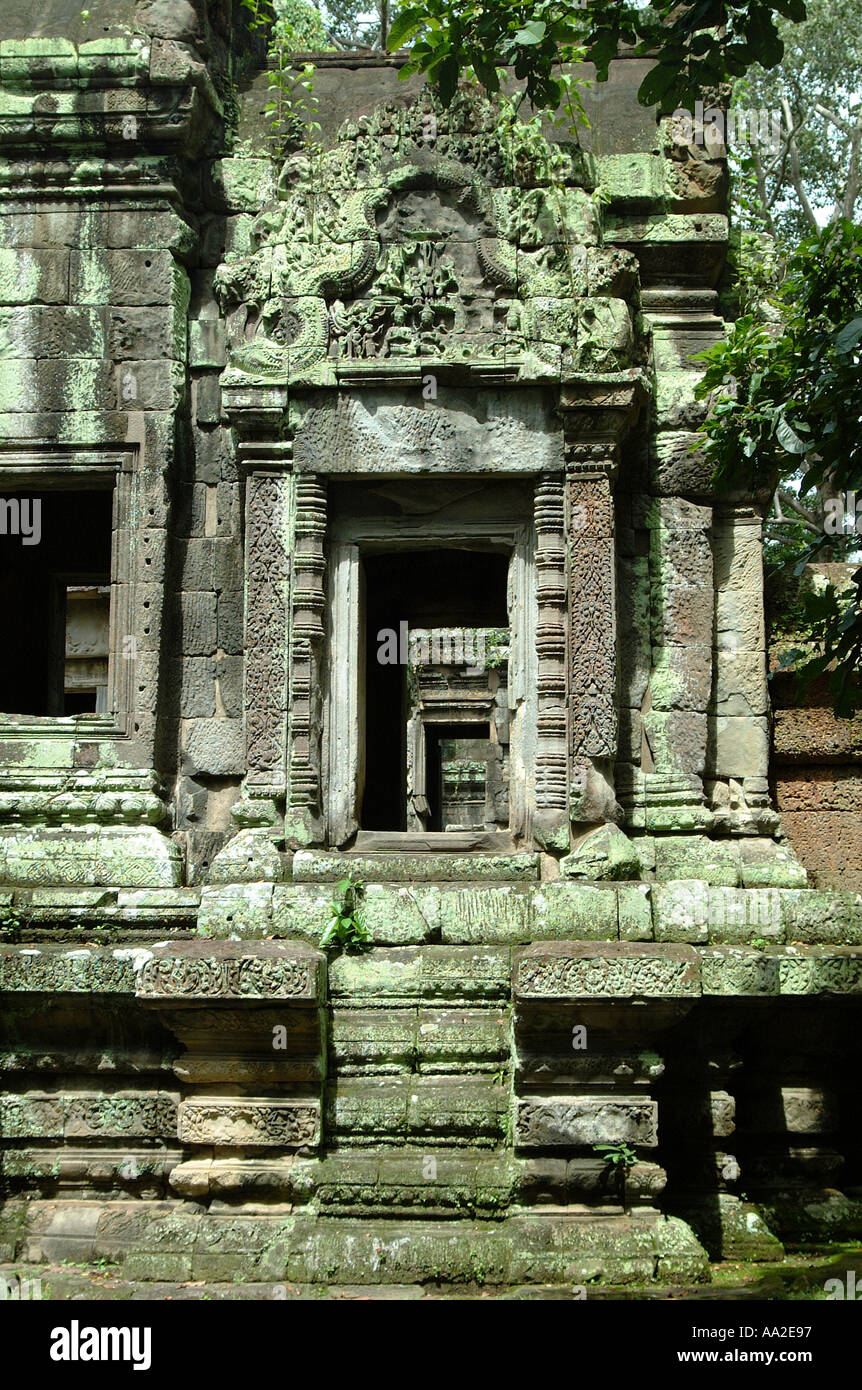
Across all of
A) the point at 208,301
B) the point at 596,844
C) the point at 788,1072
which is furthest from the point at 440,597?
the point at 788,1072

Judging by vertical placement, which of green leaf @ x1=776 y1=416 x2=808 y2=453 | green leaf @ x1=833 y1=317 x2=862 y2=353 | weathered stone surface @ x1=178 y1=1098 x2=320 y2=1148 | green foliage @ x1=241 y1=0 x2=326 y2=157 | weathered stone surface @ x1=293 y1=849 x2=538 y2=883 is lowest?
weathered stone surface @ x1=178 y1=1098 x2=320 y2=1148

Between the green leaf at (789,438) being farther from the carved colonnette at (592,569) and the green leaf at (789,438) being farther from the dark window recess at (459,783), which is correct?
the dark window recess at (459,783)

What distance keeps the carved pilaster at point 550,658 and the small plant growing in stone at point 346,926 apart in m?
1.09

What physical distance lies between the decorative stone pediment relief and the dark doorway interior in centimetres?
402

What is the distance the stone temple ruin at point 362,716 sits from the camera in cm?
624

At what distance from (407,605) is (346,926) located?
18.7 ft

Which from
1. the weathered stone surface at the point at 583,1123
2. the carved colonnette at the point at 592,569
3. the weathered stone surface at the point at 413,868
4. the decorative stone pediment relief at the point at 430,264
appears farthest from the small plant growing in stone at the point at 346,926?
the decorative stone pediment relief at the point at 430,264

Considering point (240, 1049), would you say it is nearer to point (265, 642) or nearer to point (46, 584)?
point (265, 642)

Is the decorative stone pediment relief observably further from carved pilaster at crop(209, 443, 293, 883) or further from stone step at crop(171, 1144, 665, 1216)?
stone step at crop(171, 1144, 665, 1216)

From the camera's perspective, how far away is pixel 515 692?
7660 millimetres

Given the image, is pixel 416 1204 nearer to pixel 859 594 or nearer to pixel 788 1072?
pixel 788 1072

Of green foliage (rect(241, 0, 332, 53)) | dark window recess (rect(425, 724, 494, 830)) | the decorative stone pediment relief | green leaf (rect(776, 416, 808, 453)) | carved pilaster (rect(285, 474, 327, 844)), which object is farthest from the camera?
dark window recess (rect(425, 724, 494, 830))

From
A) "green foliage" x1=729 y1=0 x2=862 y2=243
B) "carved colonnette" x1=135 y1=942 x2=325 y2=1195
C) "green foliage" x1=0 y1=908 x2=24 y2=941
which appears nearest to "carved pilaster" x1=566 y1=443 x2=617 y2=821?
"carved colonnette" x1=135 y1=942 x2=325 y2=1195

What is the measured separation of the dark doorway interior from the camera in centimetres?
1194
